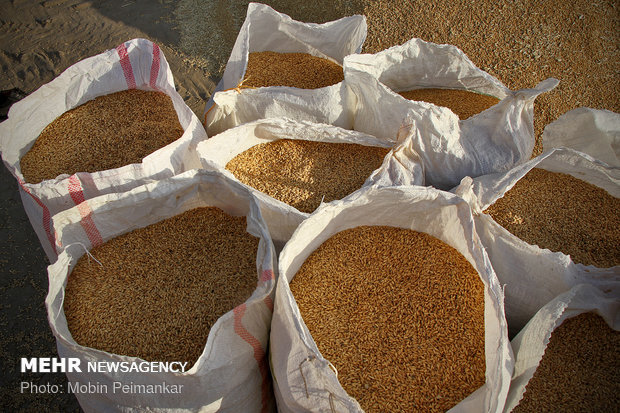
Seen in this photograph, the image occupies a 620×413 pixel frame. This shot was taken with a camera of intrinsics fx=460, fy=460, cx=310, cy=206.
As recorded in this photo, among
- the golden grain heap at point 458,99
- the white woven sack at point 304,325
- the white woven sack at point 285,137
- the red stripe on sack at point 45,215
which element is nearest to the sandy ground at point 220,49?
the golden grain heap at point 458,99

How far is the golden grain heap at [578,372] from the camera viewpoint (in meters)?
1.22

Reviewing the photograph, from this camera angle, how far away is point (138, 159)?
1.67 m

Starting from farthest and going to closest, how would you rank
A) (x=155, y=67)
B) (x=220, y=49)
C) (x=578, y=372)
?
(x=220, y=49) < (x=155, y=67) < (x=578, y=372)

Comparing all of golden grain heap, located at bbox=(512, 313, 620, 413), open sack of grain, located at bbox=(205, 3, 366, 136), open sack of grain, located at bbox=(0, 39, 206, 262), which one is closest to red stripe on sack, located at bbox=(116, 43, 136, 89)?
open sack of grain, located at bbox=(0, 39, 206, 262)

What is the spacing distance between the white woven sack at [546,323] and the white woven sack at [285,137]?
23.1 inches

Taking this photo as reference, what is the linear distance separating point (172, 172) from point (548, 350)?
1318 mm

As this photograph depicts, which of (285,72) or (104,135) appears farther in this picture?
(285,72)

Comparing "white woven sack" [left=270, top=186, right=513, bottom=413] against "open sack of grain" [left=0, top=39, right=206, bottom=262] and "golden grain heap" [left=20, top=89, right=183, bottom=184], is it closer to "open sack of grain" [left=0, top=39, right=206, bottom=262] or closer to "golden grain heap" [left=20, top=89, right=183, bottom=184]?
"open sack of grain" [left=0, top=39, right=206, bottom=262]

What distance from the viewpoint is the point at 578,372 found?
4.16ft

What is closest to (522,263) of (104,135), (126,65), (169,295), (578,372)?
(578,372)

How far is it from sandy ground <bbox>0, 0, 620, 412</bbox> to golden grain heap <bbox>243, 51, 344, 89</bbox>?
38 centimetres

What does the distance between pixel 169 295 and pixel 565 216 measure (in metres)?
1.31

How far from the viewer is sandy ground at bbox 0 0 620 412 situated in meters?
1.95

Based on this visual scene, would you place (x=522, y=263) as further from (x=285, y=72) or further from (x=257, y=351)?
(x=285, y=72)
